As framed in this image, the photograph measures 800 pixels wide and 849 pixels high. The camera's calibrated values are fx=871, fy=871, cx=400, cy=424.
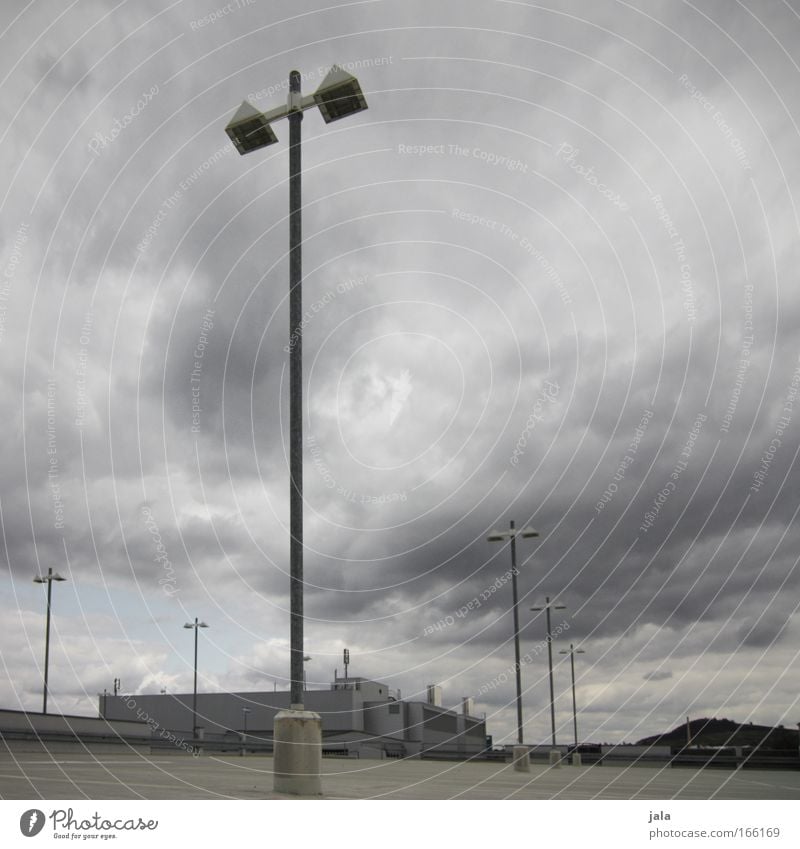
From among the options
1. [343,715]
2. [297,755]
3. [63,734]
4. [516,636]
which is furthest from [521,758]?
[343,715]

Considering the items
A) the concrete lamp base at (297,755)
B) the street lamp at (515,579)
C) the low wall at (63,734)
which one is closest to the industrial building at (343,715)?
the low wall at (63,734)

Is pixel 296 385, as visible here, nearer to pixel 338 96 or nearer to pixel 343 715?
pixel 338 96

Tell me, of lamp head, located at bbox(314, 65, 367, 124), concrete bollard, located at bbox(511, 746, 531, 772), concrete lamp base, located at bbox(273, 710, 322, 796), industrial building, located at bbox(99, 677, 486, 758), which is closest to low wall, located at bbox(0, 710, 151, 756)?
concrete bollard, located at bbox(511, 746, 531, 772)

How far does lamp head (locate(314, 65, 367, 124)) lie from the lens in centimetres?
1171

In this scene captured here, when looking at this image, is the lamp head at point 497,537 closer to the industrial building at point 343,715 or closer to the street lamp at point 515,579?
the street lamp at point 515,579

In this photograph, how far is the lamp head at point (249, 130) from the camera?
12.0m

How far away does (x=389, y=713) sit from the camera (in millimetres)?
85562

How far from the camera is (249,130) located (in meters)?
12.1

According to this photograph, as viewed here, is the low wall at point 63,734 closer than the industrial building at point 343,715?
Yes

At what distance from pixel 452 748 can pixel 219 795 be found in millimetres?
82588

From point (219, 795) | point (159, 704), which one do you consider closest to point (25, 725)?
point (219, 795)

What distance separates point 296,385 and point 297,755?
15.9 ft
